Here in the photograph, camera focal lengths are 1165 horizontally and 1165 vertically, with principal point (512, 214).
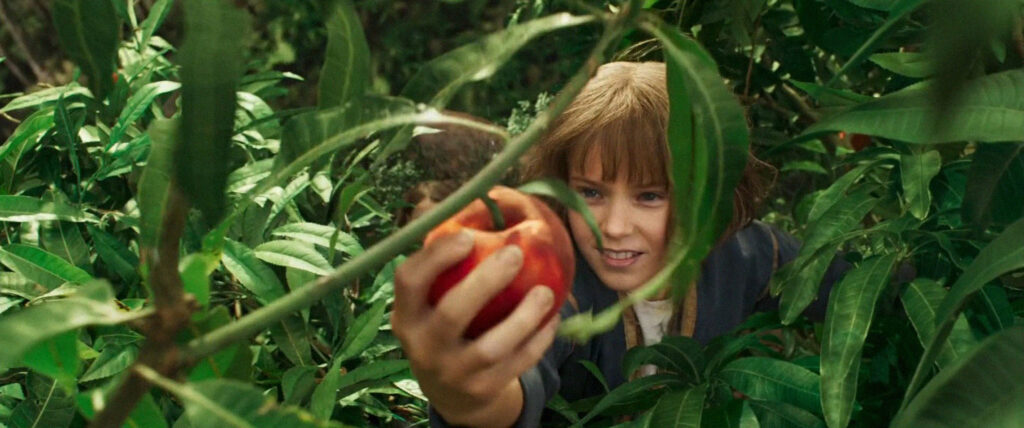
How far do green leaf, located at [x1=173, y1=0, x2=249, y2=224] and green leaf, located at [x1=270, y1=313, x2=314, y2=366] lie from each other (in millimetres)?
718

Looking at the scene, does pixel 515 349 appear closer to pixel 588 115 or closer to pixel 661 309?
pixel 588 115

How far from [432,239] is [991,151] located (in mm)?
392

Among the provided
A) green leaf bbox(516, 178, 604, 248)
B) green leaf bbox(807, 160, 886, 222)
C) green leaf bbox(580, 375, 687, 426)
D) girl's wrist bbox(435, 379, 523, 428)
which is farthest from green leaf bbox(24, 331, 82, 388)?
green leaf bbox(807, 160, 886, 222)

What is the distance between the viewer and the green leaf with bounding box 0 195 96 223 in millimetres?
1104

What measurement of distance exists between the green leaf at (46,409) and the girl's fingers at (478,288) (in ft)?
1.71

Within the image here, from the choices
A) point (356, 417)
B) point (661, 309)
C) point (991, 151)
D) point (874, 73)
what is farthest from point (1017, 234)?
point (874, 73)

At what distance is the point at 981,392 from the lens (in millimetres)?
456

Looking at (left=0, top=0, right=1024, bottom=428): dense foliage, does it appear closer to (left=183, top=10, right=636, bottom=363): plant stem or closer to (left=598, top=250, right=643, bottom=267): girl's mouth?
(left=183, top=10, right=636, bottom=363): plant stem

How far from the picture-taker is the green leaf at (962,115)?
626 millimetres

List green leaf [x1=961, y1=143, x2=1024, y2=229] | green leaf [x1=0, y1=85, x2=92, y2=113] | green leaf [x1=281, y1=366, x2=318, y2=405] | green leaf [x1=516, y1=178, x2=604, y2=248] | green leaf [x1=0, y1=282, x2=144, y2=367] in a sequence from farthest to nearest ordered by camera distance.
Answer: green leaf [x1=0, y1=85, x2=92, y2=113] → green leaf [x1=281, y1=366, x2=318, y2=405] → green leaf [x1=961, y1=143, x2=1024, y2=229] → green leaf [x1=516, y1=178, x2=604, y2=248] → green leaf [x1=0, y1=282, x2=144, y2=367]

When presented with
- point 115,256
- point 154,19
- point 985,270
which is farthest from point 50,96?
point 985,270

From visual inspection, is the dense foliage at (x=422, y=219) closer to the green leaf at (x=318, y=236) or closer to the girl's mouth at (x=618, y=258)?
the green leaf at (x=318, y=236)

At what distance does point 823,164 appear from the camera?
1.84 meters

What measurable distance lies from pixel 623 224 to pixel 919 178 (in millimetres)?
383
